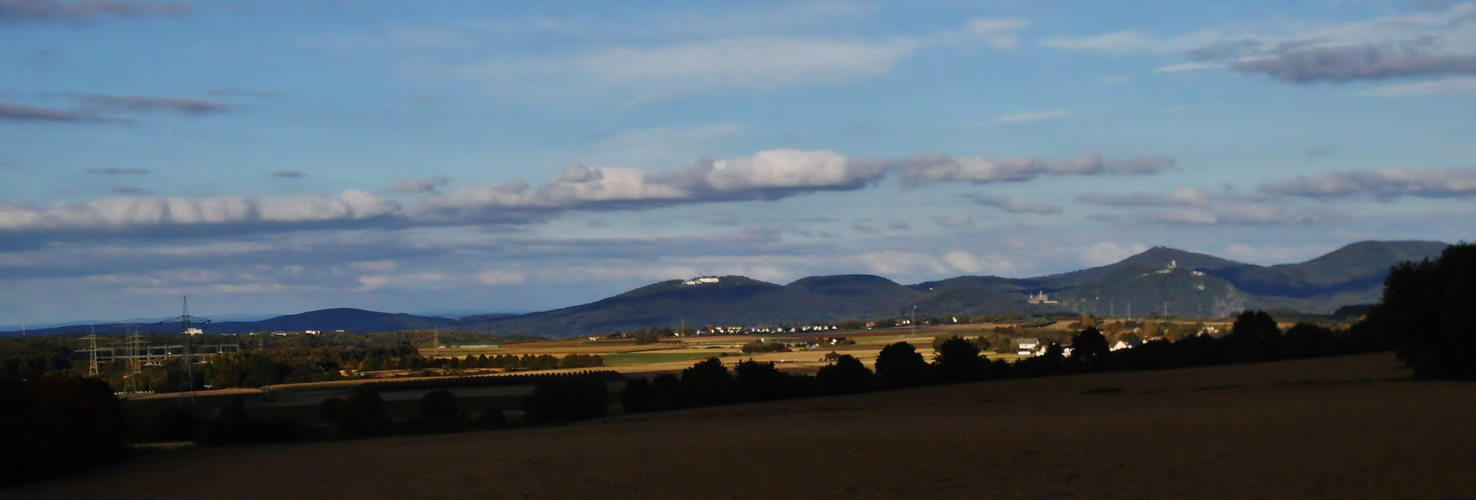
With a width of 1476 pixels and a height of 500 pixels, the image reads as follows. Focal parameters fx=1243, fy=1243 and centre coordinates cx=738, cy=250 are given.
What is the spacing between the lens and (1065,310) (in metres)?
170

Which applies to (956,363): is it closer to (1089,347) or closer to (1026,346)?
(1089,347)

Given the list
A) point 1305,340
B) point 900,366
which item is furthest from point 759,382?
point 1305,340

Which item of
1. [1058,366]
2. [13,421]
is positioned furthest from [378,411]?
[1058,366]

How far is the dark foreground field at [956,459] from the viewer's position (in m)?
24.9

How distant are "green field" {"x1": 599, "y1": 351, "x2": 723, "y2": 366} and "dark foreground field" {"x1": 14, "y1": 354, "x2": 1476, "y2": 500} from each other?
237 ft

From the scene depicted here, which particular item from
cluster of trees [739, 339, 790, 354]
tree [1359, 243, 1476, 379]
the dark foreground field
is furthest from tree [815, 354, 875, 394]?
cluster of trees [739, 339, 790, 354]

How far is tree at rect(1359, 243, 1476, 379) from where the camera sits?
48.2 meters

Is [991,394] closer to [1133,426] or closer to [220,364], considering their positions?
[1133,426]

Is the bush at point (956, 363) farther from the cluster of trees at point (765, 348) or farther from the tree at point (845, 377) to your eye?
the cluster of trees at point (765, 348)

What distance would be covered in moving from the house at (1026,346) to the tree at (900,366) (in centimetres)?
2253

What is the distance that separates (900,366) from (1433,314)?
3118 centimetres

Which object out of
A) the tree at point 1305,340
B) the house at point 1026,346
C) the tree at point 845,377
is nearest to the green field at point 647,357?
the house at point 1026,346

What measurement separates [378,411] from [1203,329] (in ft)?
184

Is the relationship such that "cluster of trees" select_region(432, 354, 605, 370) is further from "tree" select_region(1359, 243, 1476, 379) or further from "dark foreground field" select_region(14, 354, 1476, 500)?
"tree" select_region(1359, 243, 1476, 379)
